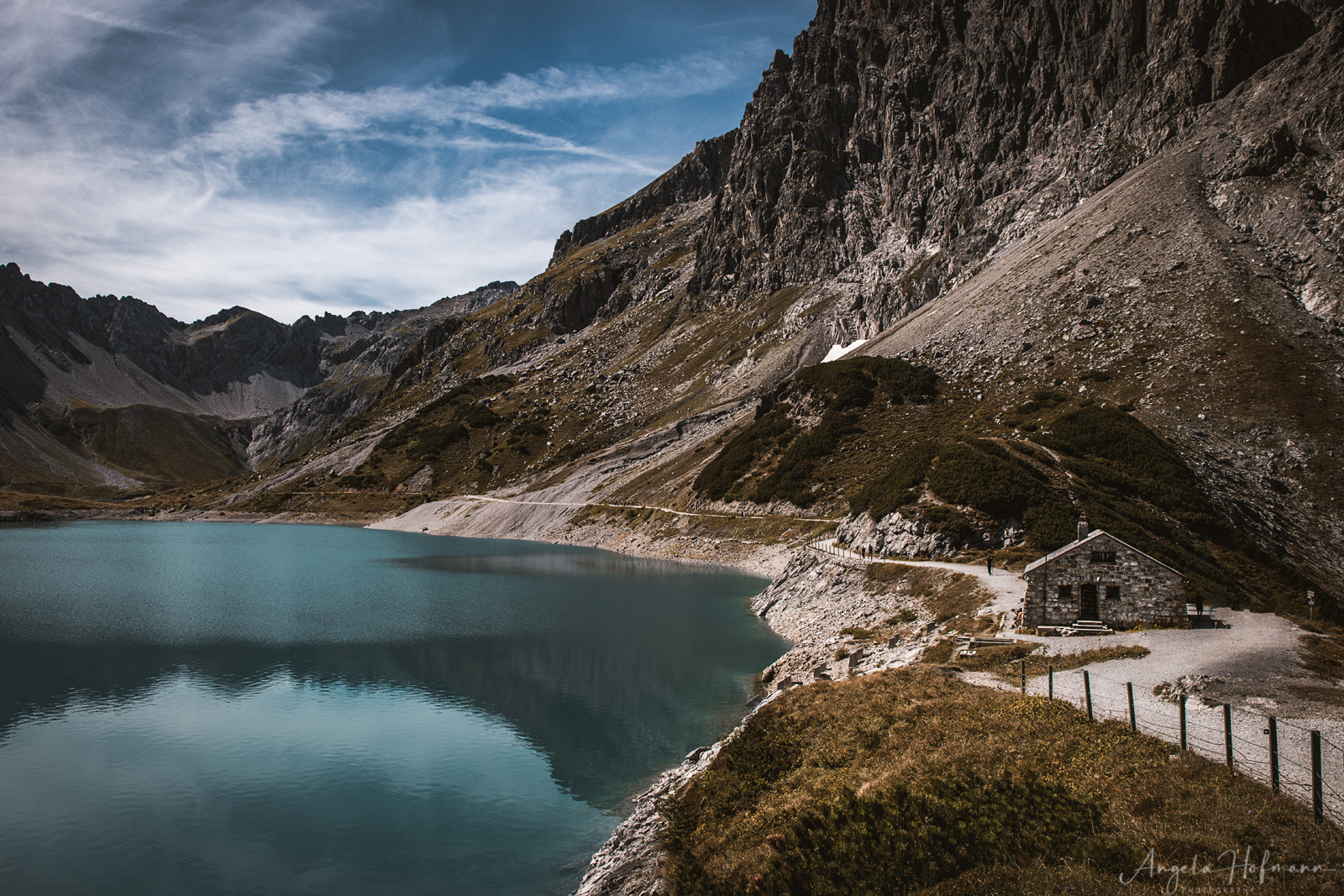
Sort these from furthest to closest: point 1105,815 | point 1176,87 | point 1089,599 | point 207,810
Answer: point 1176,87
point 1089,599
point 207,810
point 1105,815

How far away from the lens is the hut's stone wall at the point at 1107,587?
3347 cm

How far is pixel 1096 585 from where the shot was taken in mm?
33906

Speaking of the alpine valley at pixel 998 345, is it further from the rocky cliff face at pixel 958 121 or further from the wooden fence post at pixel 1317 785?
the wooden fence post at pixel 1317 785

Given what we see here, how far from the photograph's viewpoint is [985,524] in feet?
174

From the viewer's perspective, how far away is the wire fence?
13.7 m

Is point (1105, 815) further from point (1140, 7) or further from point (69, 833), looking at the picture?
point (1140, 7)

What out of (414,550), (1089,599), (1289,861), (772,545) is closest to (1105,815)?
(1289,861)

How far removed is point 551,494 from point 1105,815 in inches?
5234

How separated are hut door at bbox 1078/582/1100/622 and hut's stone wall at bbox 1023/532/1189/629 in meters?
0.10

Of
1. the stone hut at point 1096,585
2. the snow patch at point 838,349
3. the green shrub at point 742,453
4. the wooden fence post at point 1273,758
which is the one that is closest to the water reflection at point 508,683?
the stone hut at point 1096,585

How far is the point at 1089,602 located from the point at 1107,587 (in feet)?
3.64
